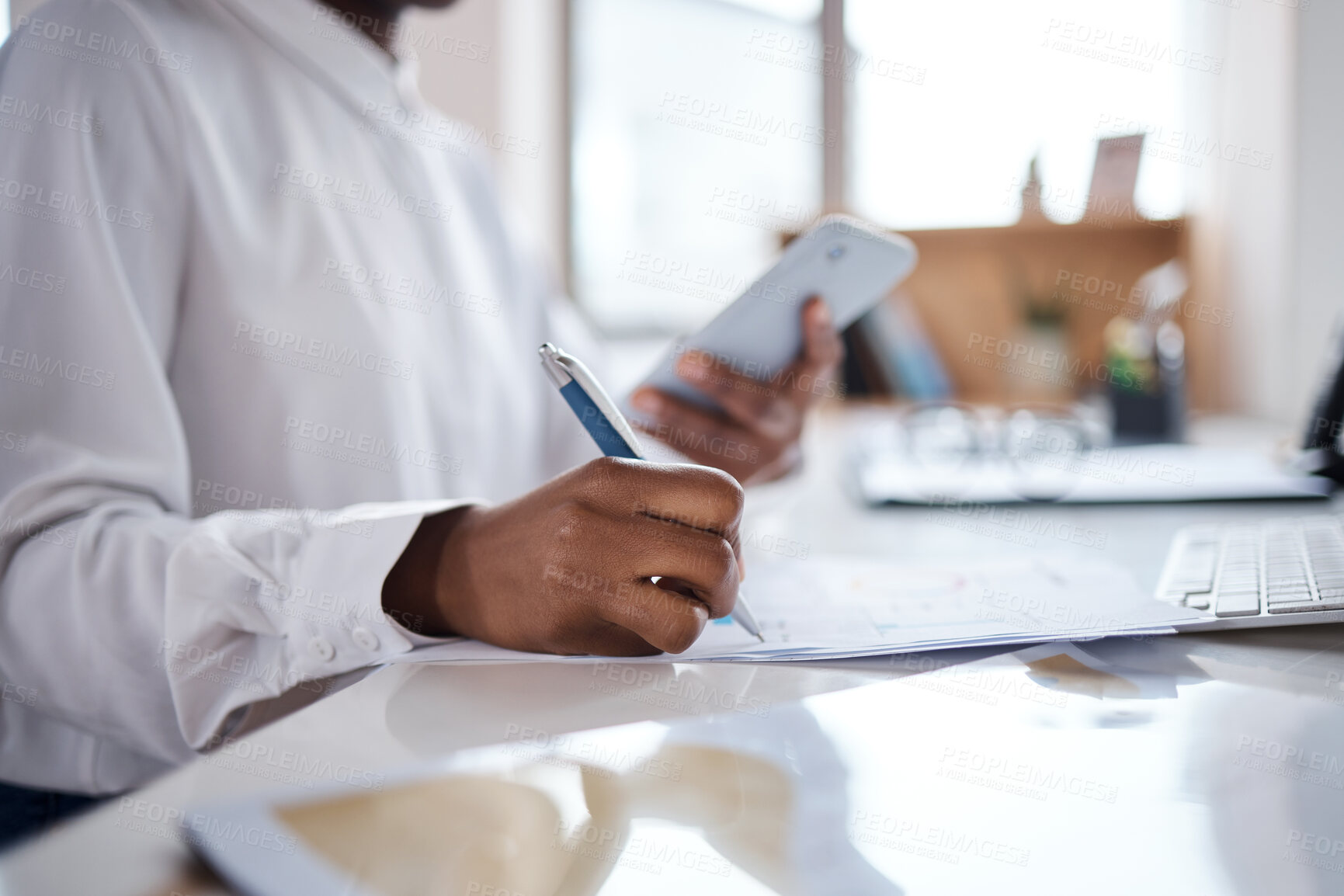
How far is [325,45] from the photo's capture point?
800 millimetres

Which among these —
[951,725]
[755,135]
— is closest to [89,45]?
[951,725]

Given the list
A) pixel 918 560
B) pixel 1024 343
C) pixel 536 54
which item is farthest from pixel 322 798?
pixel 536 54

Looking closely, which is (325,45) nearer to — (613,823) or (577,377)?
(577,377)

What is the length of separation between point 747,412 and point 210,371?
0.43 meters

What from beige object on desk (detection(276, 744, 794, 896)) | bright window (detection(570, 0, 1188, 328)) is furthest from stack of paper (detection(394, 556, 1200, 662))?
bright window (detection(570, 0, 1188, 328))

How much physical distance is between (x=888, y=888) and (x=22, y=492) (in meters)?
0.48

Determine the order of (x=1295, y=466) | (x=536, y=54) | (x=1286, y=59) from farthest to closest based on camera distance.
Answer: (x=536, y=54), (x=1286, y=59), (x=1295, y=466)

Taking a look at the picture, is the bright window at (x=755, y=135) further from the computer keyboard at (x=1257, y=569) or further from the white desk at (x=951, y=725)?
the white desk at (x=951, y=725)

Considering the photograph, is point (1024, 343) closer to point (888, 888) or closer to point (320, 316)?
point (320, 316)

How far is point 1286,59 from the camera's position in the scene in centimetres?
149

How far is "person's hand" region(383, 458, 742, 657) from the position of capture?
0.38 m

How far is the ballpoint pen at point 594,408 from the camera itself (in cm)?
40

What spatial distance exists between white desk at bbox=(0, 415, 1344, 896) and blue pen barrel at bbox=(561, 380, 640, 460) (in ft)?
0.34

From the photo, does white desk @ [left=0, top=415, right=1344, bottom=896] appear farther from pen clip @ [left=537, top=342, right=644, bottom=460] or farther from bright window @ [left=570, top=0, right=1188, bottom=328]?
bright window @ [left=570, top=0, right=1188, bottom=328]
